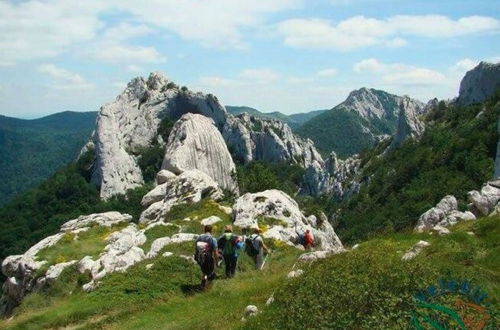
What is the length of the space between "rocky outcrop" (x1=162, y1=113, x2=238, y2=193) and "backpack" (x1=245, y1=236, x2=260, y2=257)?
56.7 meters

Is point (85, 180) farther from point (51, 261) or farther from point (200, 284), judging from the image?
point (200, 284)

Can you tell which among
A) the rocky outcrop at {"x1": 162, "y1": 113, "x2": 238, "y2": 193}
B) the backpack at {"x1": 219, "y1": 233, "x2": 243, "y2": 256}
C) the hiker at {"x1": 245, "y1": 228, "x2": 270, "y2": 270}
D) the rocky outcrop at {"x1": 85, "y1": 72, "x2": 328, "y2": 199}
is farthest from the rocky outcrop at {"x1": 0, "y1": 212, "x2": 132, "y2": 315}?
the rocky outcrop at {"x1": 85, "y1": 72, "x2": 328, "y2": 199}

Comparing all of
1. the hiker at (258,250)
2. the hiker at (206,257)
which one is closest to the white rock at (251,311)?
the hiker at (206,257)

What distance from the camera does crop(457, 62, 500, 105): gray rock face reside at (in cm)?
14400

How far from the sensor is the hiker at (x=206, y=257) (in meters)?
19.4

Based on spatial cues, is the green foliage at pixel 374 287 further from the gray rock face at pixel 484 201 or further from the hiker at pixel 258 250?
the gray rock face at pixel 484 201

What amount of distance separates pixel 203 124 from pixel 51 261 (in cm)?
6794

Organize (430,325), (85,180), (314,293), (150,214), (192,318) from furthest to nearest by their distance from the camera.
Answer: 1. (85,180)
2. (150,214)
3. (192,318)
4. (314,293)
5. (430,325)

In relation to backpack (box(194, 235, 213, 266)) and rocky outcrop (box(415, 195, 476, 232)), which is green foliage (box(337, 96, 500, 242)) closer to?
rocky outcrop (box(415, 195, 476, 232))

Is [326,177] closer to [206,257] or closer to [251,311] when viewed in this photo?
[206,257]

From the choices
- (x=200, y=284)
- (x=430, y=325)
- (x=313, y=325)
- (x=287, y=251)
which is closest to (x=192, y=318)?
(x=200, y=284)

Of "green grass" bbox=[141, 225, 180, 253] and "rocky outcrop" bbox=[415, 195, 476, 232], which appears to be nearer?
"rocky outcrop" bbox=[415, 195, 476, 232]

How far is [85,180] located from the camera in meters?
113

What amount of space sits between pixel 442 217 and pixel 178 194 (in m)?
26.0
